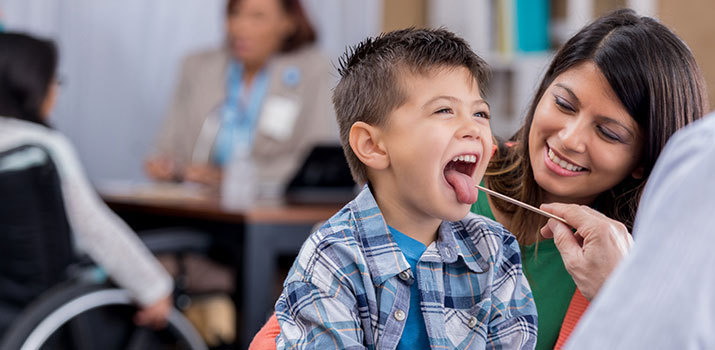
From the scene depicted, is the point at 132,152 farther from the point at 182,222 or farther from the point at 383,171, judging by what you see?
the point at 383,171

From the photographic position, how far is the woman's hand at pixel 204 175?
10.6ft

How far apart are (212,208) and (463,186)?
5.73ft

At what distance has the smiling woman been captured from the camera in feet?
3.04

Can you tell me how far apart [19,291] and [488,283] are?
4.97 ft

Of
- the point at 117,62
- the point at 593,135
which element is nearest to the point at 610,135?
the point at 593,135

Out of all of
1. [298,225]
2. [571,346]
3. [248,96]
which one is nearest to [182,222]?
[298,225]

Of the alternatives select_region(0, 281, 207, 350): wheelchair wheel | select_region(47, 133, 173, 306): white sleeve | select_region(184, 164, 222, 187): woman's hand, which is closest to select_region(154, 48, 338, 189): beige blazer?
select_region(184, 164, 222, 187): woman's hand

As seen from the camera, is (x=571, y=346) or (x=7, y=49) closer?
(x=571, y=346)

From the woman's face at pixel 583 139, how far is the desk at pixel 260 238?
4.80 feet

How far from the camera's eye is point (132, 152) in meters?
4.20

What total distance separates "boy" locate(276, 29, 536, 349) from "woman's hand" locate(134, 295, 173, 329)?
1.37m

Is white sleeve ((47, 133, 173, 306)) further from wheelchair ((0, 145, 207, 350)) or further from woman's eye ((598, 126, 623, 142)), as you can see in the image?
woman's eye ((598, 126, 623, 142))

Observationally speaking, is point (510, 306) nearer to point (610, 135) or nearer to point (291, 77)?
point (610, 135)

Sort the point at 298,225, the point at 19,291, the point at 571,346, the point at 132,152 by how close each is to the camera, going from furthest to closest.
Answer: the point at 132,152
the point at 298,225
the point at 19,291
the point at 571,346
